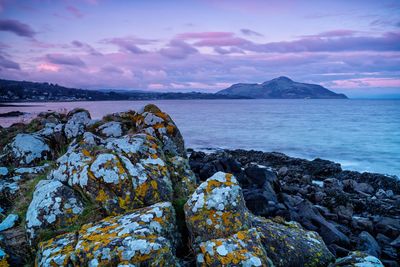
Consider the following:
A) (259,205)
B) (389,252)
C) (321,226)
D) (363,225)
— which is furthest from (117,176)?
(363,225)

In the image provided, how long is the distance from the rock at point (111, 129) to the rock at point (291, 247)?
7.37 meters

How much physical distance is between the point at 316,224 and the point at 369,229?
3508 mm

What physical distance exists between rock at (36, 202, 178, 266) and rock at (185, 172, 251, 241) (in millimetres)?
546

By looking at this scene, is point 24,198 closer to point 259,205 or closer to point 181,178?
point 181,178

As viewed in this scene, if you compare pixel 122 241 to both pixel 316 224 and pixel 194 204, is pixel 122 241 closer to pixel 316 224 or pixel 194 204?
pixel 194 204

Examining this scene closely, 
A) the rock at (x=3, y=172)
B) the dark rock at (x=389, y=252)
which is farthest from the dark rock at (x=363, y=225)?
the rock at (x=3, y=172)

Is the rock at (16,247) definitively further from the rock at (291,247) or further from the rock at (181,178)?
the rock at (291,247)

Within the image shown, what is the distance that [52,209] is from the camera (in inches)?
261

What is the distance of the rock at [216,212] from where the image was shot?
6.17m

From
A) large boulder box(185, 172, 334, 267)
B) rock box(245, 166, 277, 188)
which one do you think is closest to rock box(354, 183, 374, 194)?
rock box(245, 166, 277, 188)

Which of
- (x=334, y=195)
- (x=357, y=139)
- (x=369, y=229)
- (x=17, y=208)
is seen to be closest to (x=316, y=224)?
(x=369, y=229)

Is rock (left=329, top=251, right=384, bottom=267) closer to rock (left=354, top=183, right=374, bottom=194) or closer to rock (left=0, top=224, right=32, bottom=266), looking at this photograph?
rock (left=0, top=224, right=32, bottom=266)

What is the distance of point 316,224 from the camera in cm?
1159

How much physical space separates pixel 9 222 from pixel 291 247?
6193 mm
